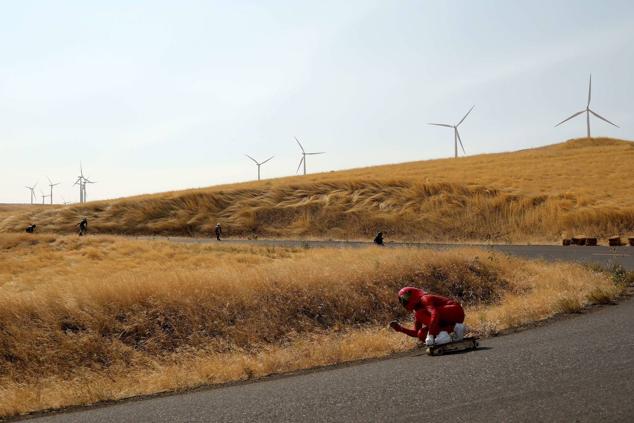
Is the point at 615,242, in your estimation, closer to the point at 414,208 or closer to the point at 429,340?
the point at 414,208

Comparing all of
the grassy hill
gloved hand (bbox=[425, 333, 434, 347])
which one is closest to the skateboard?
gloved hand (bbox=[425, 333, 434, 347])

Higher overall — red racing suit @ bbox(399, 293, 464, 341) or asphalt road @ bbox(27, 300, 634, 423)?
red racing suit @ bbox(399, 293, 464, 341)

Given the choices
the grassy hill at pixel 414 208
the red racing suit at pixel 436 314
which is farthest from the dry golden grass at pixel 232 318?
the grassy hill at pixel 414 208

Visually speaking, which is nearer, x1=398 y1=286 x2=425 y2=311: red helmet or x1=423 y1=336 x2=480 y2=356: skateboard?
x1=423 y1=336 x2=480 y2=356: skateboard

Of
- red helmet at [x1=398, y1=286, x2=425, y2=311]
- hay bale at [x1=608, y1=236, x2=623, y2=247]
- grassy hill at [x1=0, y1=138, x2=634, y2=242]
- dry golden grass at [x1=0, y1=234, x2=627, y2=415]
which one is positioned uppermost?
grassy hill at [x1=0, y1=138, x2=634, y2=242]

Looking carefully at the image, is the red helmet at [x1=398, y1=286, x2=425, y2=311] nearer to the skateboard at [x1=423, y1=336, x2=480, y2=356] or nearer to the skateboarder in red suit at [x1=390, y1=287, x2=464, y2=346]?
the skateboarder in red suit at [x1=390, y1=287, x2=464, y2=346]

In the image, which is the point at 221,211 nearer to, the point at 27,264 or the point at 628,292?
the point at 27,264

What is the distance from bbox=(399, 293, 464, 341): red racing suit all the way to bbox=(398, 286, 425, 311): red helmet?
0.23 ft

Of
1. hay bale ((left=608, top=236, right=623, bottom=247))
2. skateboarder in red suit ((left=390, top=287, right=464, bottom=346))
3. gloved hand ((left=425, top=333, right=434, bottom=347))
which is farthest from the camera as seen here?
hay bale ((left=608, top=236, right=623, bottom=247))

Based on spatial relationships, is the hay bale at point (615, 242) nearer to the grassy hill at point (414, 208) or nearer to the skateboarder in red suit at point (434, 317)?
the grassy hill at point (414, 208)

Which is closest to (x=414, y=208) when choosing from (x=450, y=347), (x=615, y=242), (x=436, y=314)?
(x=615, y=242)

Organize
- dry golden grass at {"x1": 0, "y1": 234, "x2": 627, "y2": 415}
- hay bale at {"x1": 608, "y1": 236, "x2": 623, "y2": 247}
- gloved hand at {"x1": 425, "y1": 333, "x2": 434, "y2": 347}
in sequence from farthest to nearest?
hay bale at {"x1": 608, "y1": 236, "x2": 623, "y2": 247} < dry golden grass at {"x1": 0, "y1": 234, "x2": 627, "y2": 415} < gloved hand at {"x1": 425, "y1": 333, "x2": 434, "y2": 347}

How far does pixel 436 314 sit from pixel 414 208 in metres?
37.9

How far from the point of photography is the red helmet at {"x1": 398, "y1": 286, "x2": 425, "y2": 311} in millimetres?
9398
